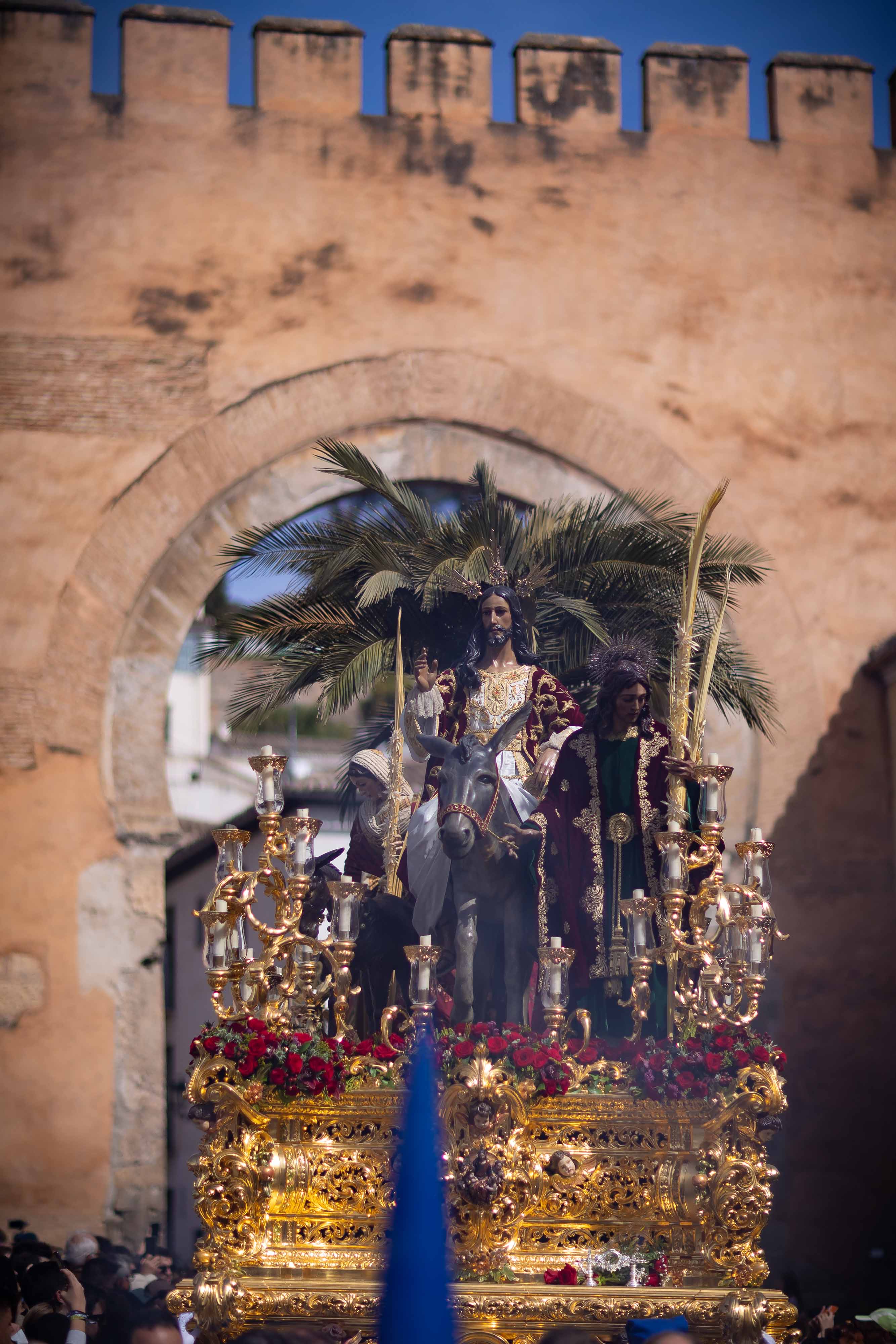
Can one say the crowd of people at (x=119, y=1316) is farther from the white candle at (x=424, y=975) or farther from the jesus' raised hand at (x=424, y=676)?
the jesus' raised hand at (x=424, y=676)

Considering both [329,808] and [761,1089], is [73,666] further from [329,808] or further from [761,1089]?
[329,808]

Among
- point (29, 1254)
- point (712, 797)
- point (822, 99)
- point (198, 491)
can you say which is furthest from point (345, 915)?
point (822, 99)

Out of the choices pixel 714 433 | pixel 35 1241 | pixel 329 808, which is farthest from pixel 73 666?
pixel 329 808

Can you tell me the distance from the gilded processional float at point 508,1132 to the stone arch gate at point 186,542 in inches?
206

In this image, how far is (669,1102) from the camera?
8.09m

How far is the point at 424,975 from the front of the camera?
8.22 m

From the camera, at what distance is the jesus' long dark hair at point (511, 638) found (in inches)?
393

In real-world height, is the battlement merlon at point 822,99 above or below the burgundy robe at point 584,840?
above

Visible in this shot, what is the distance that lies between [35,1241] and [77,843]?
10.9 ft

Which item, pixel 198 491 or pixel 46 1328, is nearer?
pixel 46 1328

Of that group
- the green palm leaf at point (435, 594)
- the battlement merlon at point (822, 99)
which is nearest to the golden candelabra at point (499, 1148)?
the green palm leaf at point (435, 594)

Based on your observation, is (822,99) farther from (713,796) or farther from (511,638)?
(713,796)

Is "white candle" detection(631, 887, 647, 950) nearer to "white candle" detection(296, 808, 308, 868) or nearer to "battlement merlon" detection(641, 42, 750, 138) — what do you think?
"white candle" detection(296, 808, 308, 868)

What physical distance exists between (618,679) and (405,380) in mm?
6170
